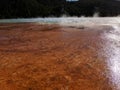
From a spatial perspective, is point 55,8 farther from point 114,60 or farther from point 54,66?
point 54,66

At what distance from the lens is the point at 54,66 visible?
3182 mm

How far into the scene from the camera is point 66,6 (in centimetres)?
1158

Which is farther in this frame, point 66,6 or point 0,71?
point 66,6

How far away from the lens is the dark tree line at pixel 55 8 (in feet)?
34.4

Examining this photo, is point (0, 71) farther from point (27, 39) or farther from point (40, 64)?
point (27, 39)

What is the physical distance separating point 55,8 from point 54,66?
339 inches

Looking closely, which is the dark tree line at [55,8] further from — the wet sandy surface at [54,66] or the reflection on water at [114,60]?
the reflection on water at [114,60]

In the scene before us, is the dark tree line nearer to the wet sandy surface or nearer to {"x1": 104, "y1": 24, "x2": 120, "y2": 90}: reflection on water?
the wet sandy surface

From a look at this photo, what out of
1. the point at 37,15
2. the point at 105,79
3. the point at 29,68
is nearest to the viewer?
the point at 105,79

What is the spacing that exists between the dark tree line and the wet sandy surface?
6.03 metres

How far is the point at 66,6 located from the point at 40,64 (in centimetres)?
863

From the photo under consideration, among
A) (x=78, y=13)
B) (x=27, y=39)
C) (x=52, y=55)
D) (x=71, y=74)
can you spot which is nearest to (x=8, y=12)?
(x=78, y=13)

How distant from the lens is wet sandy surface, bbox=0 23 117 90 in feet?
8.28

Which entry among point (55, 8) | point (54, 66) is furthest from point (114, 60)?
point (55, 8)
